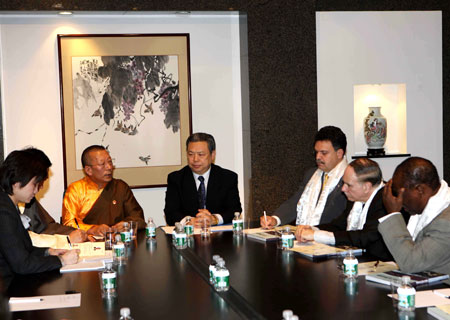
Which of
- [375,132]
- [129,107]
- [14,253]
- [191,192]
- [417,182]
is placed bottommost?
[14,253]

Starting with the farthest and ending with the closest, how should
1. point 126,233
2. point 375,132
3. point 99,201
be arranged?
1. point 375,132
2. point 99,201
3. point 126,233

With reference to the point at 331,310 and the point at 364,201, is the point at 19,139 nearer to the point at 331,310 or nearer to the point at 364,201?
the point at 364,201

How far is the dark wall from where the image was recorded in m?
5.67

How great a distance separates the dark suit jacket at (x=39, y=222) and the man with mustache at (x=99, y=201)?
0.42 meters

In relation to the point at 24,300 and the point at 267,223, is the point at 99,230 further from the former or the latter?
the point at 24,300

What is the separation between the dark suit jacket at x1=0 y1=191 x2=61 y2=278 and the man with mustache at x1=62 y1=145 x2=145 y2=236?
156 cm

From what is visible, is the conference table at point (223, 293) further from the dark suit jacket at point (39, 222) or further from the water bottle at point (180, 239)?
the dark suit jacket at point (39, 222)

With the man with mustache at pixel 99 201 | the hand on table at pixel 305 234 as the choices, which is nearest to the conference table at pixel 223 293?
the hand on table at pixel 305 234

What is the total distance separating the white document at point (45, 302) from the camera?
2.60 meters

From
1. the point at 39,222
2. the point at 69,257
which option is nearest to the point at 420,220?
the point at 69,257

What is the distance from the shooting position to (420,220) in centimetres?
307

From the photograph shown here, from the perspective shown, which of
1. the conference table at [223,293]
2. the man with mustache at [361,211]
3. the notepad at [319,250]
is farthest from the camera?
the man with mustache at [361,211]

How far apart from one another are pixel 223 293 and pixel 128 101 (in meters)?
3.50

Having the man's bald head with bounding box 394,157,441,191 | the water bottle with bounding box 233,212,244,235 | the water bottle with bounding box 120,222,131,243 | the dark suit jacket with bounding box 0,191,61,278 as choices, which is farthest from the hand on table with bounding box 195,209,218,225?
the man's bald head with bounding box 394,157,441,191
